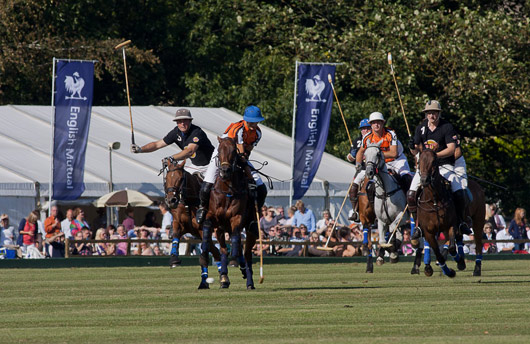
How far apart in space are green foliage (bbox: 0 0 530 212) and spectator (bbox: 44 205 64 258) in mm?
11305

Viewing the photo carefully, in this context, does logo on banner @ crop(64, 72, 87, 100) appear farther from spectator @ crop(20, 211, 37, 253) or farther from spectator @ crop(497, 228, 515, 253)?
spectator @ crop(497, 228, 515, 253)

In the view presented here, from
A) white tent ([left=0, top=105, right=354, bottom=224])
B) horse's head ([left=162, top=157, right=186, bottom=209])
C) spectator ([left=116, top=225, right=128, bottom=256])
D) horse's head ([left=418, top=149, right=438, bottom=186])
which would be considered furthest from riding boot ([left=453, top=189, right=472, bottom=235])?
spectator ([left=116, top=225, right=128, bottom=256])

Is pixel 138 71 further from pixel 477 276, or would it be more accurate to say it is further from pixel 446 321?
pixel 446 321

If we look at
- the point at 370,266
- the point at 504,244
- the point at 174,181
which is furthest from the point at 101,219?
the point at 174,181

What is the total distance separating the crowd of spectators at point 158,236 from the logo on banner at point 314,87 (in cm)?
248

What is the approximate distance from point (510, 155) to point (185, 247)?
54.2 ft

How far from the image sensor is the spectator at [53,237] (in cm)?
2177

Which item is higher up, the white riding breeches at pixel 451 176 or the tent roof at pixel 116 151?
the tent roof at pixel 116 151

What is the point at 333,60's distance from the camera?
31516 millimetres

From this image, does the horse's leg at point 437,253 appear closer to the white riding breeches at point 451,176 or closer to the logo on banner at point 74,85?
the white riding breeches at point 451,176

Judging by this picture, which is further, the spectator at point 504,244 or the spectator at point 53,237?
the spectator at point 504,244

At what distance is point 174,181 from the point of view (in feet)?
49.9

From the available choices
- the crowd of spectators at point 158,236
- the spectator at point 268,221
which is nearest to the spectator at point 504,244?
the crowd of spectators at point 158,236

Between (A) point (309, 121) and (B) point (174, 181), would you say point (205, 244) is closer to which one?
(B) point (174, 181)
